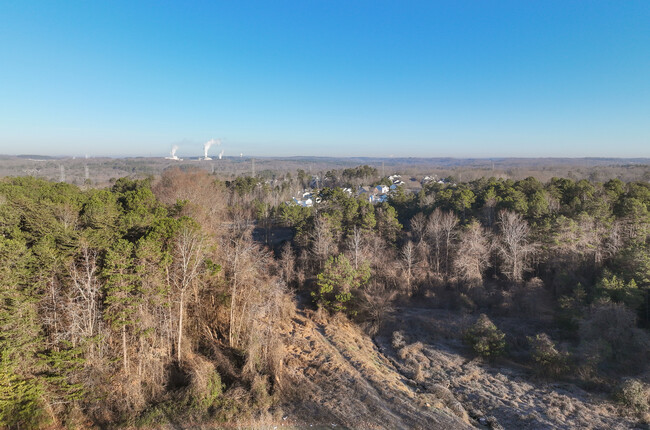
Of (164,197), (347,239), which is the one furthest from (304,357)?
(164,197)

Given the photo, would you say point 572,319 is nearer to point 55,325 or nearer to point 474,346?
point 474,346

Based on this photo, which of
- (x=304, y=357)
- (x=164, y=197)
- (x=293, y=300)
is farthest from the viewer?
(x=164, y=197)

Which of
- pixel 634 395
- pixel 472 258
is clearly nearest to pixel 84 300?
pixel 634 395

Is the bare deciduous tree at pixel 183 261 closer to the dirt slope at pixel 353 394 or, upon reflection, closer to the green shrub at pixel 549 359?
the dirt slope at pixel 353 394

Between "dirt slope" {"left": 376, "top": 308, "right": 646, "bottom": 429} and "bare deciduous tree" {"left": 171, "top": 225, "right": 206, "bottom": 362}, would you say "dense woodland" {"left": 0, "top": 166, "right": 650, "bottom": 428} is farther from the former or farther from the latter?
"dirt slope" {"left": 376, "top": 308, "right": 646, "bottom": 429}

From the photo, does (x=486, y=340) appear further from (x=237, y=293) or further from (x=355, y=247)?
(x=237, y=293)

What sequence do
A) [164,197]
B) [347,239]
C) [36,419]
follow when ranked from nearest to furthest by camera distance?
[36,419] → [347,239] → [164,197]

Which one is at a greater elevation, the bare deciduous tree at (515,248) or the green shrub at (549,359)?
the bare deciduous tree at (515,248)

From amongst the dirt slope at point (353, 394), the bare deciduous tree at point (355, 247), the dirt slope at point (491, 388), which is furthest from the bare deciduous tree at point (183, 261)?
the bare deciduous tree at point (355, 247)
